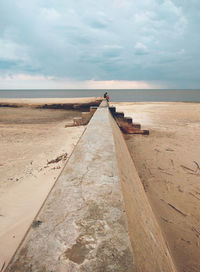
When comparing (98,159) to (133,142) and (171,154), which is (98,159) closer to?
(171,154)

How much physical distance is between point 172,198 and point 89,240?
2059mm

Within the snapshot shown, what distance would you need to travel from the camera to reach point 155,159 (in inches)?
146

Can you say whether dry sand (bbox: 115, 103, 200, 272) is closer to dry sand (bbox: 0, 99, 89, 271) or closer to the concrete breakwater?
the concrete breakwater

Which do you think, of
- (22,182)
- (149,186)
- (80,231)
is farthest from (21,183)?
(80,231)

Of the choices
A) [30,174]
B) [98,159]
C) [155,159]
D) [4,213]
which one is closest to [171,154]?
[155,159]

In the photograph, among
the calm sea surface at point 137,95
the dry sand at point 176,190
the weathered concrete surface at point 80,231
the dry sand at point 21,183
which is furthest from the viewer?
the calm sea surface at point 137,95

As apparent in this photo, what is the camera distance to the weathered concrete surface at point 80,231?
22.9 inches

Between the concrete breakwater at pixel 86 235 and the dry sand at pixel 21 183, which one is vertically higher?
the concrete breakwater at pixel 86 235

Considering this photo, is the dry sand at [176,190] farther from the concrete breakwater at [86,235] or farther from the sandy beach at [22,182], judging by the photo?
the sandy beach at [22,182]

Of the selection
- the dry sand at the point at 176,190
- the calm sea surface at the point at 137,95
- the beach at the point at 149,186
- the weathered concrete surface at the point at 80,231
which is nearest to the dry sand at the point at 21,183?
the beach at the point at 149,186

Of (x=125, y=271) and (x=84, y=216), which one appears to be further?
(x=84, y=216)

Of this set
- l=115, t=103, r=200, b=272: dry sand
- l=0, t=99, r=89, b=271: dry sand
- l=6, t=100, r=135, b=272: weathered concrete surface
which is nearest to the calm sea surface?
l=115, t=103, r=200, b=272: dry sand

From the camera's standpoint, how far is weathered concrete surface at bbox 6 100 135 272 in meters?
0.58

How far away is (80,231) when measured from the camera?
74cm
